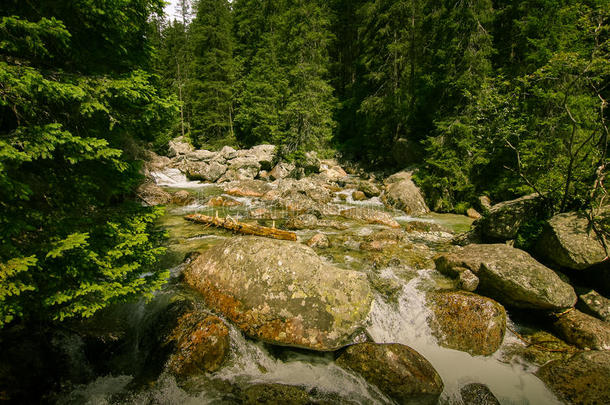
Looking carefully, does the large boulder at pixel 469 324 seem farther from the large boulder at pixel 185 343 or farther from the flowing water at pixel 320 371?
the large boulder at pixel 185 343

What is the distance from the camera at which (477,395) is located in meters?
4.19

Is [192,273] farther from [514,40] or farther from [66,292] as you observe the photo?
[514,40]

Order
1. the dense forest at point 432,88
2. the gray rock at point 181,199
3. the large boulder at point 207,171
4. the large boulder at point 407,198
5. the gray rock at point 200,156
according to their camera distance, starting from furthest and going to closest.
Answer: the gray rock at point 200,156 → the large boulder at point 207,171 → the gray rock at point 181,199 → the large boulder at point 407,198 → the dense forest at point 432,88

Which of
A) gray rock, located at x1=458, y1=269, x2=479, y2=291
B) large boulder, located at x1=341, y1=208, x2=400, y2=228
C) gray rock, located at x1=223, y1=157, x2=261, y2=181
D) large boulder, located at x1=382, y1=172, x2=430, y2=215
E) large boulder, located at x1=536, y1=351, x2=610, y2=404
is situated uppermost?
gray rock, located at x1=223, y1=157, x2=261, y2=181

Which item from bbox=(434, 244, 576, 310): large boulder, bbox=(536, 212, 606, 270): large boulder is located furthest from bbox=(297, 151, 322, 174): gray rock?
bbox=(536, 212, 606, 270): large boulder

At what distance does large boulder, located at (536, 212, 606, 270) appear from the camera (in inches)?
223

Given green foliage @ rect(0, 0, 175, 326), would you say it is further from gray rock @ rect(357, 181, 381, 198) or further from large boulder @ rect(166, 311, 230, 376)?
gray rock @ rect(357, 181, 381, 198)

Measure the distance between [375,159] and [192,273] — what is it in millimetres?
21633

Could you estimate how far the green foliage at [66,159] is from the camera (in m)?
2.61

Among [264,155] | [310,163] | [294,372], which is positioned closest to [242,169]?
[264,155]

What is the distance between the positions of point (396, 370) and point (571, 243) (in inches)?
205

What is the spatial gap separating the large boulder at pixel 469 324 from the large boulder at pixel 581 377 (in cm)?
80

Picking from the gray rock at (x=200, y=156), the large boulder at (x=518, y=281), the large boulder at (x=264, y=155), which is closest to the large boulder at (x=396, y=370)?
the large boulder at (x=518, y=281)

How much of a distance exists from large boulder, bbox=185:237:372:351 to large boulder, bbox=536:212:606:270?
4823 mm
